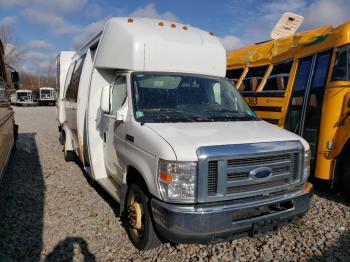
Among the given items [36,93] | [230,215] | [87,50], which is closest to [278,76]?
[87,50]

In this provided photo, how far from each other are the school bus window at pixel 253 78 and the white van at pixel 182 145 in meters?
2.76

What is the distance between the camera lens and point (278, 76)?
7559 millimetres

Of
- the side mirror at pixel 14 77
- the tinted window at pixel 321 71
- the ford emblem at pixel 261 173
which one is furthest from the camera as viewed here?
the side mirror at pixel 14 77

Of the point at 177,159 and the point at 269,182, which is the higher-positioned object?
the point at 177,159

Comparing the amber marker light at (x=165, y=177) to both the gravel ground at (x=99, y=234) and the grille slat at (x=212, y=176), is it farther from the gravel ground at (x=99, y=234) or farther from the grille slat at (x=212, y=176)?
the gravel ground at (x=99, y=234)

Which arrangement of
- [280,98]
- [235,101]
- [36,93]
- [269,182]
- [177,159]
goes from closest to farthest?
[177,159], [269,182], [235,101], [280,98], [36,93]

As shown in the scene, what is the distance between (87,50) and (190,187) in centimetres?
421

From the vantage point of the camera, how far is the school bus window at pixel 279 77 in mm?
7310

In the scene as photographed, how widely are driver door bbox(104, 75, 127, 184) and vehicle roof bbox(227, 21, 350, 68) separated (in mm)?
3802

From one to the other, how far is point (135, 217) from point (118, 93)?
193 cm

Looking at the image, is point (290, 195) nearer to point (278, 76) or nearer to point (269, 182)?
point (269, 182)

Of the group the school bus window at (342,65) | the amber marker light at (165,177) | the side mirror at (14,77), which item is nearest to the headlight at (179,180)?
the amber marker light at (165,177)

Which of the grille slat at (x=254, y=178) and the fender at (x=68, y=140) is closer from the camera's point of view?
the grille slat at (x=254, y=178)

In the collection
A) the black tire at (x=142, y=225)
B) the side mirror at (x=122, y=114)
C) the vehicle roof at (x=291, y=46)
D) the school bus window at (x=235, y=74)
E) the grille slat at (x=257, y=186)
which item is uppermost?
the vehicle roof at (x=291, y=46)
